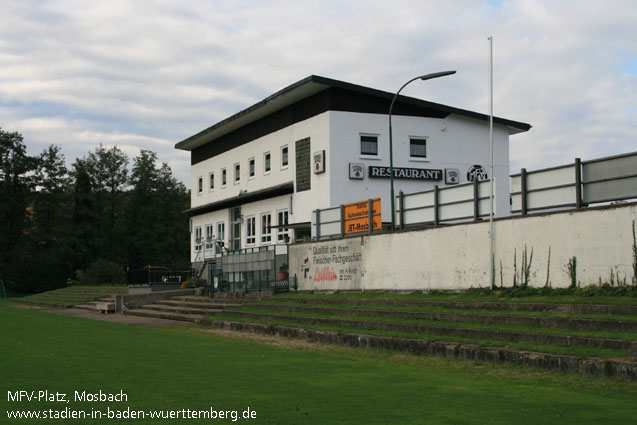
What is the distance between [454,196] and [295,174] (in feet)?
58.4

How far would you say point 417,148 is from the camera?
37.8 meters

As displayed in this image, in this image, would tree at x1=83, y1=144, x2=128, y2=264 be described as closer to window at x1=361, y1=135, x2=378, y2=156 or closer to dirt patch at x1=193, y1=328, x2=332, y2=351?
window at x1=361, y1=135, x2=378, y2=156

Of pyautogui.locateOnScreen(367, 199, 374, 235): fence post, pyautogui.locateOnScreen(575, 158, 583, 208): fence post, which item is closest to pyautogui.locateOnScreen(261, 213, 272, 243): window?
pyautogui.locateOnScreen(367, 199, 374, 235): fence post

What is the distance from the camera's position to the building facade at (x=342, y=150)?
36125mm

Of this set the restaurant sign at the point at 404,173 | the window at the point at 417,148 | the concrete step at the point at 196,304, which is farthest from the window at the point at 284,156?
the concrete step at the point at 196,304

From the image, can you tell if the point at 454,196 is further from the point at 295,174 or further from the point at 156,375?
the point at 295,174

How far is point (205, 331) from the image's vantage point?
22891 mm

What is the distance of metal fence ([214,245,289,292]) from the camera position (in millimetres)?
30969

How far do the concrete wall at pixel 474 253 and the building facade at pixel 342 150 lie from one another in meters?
6.60

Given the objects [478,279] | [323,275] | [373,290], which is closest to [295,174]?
[323,275]

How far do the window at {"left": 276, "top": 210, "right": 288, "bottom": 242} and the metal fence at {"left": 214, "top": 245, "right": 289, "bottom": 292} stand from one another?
643cm

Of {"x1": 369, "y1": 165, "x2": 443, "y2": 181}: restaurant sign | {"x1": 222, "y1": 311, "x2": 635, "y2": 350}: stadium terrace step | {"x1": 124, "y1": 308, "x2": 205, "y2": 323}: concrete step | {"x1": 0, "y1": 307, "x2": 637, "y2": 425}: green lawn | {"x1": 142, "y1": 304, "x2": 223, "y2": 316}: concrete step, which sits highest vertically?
{"x1": 369, "y1": 165, "x2": 443, "y2": 181}: restaurant sign

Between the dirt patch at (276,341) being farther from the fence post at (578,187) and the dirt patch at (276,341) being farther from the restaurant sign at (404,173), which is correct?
the restaurant sign at (404,173)

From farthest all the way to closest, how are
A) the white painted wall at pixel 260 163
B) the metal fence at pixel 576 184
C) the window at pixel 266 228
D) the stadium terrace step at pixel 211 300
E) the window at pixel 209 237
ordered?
the window at pixel 209 237
the window at pixel 266 228
the white painted wall at pixel 260 163
the stadium terrace step at pixel 211 300
the metal fence at pixel 576 184
